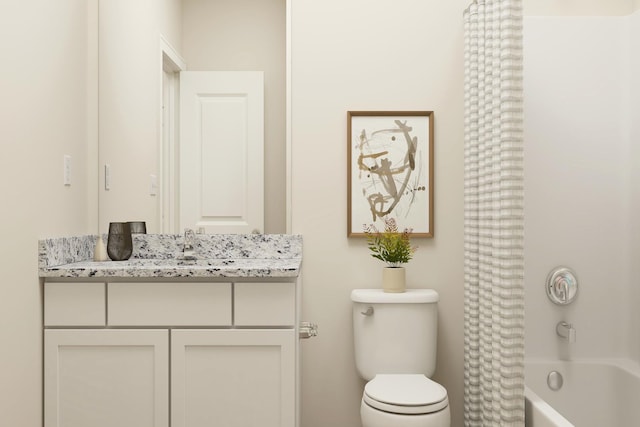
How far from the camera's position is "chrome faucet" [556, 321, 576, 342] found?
2.40m

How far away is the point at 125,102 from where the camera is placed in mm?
2404

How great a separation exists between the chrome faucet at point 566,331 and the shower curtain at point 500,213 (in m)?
0.52

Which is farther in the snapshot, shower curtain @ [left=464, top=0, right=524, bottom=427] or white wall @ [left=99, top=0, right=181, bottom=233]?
white wall @ [left=99, top=0, right=181, bottom=233]

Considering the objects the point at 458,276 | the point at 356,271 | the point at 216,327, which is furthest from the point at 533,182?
the point at 216,327

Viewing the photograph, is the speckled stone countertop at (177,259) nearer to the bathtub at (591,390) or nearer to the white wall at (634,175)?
the bathtub at (591,390)

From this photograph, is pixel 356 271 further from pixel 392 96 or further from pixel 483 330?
pixel 392 96

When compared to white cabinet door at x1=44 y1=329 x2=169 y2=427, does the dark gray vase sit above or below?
above

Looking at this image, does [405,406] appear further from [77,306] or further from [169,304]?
[77,306]

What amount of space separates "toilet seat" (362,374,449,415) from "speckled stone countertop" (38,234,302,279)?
0.56 metres

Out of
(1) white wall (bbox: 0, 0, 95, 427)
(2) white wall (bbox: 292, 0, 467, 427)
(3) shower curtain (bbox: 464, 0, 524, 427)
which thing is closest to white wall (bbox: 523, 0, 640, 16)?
(2) white wall (bbox: 292, 0, 467, 427)

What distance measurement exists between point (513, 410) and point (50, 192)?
179 cm

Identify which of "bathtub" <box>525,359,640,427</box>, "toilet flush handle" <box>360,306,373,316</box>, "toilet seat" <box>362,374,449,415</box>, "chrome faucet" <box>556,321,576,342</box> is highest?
"toilet flush handle" <box>360,306,373,316</box>

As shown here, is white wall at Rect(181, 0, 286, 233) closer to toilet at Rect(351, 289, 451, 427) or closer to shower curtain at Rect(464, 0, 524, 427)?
toilet at Rect(351, 289, 451, 427)

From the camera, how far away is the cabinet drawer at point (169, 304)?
1.91 metres
